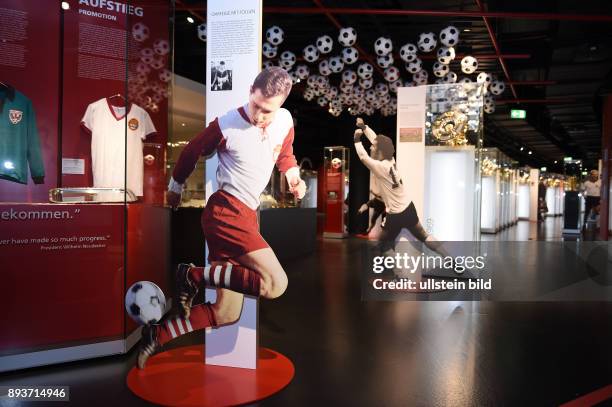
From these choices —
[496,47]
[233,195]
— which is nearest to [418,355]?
[233,195]

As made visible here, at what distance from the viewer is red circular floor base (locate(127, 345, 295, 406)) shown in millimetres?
3031


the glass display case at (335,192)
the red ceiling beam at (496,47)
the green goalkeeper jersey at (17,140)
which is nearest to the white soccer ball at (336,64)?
the red ceiling beam at (496,47)

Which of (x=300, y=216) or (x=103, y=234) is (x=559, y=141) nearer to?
(x=300, y=216)

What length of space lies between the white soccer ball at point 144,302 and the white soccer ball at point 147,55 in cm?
262

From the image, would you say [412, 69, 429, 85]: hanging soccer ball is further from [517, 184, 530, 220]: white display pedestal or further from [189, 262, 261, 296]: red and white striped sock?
[517, 184, 530, 220]: white display pedestal

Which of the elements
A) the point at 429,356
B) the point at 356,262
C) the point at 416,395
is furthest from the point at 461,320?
the point at 356,262

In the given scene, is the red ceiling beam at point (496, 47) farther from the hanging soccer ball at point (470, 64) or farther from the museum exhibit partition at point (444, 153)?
the museum exhibit partition at point (444, 153)

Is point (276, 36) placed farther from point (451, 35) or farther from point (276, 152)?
point (276, 152)

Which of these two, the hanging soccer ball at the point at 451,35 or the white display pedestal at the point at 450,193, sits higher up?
the hanging soccer ball at the point at 451,35

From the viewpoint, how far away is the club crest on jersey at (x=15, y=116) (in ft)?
15.1

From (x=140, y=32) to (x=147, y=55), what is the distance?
24 cm

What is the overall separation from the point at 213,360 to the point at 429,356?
5.29 feet

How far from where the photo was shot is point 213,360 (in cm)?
357

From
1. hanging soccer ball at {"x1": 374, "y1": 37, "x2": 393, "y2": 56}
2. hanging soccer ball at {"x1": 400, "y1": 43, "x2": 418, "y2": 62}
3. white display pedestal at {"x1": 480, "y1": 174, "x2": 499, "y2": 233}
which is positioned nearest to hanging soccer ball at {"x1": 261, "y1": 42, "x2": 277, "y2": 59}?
hanging soccer ball at {"x1": 374, "y1": 37, "x2": 393, "y2": 56}
